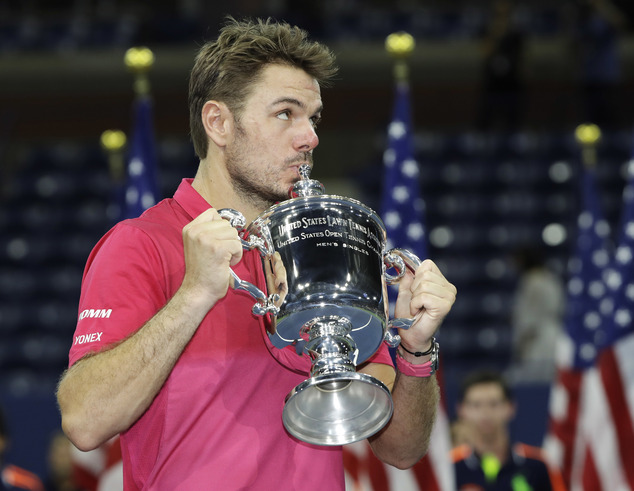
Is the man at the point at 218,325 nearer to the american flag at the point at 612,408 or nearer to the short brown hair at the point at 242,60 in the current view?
the short brown hair at the point at 242,60

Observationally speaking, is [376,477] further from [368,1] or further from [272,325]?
[368,1]

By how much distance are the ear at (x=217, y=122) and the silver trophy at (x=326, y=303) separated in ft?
1.21

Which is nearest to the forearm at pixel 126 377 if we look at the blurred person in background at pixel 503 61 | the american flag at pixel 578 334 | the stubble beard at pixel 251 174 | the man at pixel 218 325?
the man at pixel 218 325

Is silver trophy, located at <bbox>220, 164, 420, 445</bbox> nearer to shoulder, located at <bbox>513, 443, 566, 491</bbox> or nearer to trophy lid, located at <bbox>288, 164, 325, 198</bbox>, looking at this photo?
trophy lid, located at <bbox>288, 164, 325, 198</bbox>

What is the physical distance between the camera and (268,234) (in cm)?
207

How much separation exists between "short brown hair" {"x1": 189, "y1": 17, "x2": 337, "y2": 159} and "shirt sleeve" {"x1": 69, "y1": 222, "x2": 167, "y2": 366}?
1.27ft

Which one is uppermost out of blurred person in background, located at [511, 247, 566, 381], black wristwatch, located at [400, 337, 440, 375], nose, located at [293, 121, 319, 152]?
blurred person in background, located at [511, 247, 566, 381]

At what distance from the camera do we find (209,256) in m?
1.97

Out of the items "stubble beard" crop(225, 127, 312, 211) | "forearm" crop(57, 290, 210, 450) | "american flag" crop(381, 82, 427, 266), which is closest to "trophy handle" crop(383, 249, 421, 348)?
"stubble beard" crop(225, 127, 312, 211)

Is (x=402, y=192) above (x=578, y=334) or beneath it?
above

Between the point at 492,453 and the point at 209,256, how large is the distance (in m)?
3.68

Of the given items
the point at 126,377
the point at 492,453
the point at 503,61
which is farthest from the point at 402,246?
the point at 503,61

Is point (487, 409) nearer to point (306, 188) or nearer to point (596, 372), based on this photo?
point (596, 372)

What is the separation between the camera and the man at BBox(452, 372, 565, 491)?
518 centimetres
